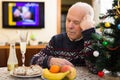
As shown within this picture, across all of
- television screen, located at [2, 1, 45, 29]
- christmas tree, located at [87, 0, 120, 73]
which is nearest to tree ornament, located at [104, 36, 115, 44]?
christmas tree, located at [87, 0, 120, 73]

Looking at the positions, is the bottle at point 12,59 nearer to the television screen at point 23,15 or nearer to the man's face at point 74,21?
the man's face at point 74,21

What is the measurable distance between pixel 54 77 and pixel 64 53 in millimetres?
→ 531

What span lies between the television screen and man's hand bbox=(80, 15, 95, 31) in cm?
299

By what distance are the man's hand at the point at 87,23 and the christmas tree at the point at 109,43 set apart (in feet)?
0.47


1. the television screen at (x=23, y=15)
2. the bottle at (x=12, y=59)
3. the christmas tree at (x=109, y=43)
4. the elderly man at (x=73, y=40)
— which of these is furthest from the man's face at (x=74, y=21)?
the television screen at (x=23, y=15)

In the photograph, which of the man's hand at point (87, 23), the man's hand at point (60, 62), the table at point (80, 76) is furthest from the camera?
the man's hand at point (87, 23)

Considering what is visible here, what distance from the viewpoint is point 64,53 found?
1685mm

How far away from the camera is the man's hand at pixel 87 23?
155cm

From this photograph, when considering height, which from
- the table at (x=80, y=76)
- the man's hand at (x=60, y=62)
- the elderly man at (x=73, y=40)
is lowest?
the table at (x=80, y=76)

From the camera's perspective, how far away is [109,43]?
134 cm

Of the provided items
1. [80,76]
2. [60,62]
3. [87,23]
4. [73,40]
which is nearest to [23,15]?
[73,40]

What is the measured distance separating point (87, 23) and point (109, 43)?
272 millimetres

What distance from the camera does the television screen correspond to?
4.45m

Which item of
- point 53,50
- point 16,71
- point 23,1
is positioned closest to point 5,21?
point 23,1
